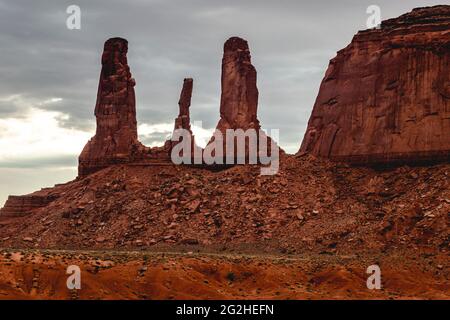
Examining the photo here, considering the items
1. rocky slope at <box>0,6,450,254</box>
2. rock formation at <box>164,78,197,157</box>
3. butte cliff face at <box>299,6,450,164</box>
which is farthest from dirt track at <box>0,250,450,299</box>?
rock formation at <box>164,78,197,157</box>

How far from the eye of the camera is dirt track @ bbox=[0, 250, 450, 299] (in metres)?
70.4

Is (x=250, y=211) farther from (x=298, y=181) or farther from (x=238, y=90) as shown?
(x=238, y=90)

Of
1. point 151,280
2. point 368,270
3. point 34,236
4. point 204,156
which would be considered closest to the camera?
point 151,280

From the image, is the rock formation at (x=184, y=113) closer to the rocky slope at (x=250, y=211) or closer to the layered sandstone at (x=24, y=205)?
the rocky slope at (x=250, y=211)

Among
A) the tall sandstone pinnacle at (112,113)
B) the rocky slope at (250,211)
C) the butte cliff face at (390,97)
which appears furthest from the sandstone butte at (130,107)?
the butte cliff face at (390,97)

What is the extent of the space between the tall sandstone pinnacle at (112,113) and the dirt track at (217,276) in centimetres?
3130

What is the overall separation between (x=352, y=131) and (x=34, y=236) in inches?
1319

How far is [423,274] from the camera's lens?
7819 cm

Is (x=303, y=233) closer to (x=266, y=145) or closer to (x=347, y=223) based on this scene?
(x=347, y=223)

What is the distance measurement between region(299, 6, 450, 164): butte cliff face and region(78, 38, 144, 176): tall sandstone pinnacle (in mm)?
19703

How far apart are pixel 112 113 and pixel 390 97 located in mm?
31258

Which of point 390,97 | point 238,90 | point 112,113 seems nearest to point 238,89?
point 238,90
